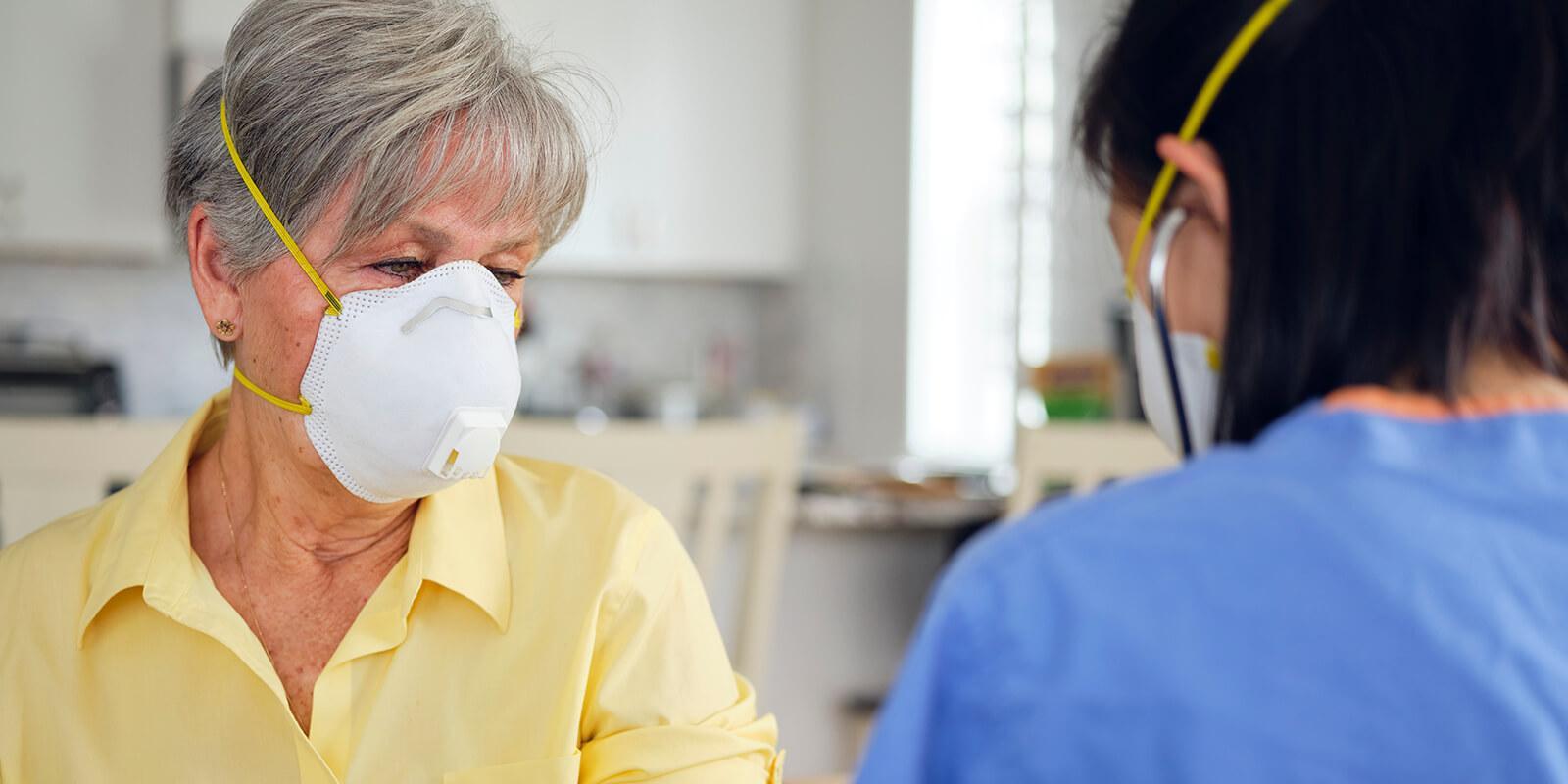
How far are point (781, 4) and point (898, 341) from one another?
1.20 m

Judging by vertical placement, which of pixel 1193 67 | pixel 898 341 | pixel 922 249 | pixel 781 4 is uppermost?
pixel 781 4

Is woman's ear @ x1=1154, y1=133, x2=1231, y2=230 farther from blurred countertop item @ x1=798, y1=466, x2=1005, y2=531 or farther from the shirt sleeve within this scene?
blurred countertop item @ x1=798, y1=466, x2=1005, y2=531

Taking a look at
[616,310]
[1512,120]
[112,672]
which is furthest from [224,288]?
[616,310]

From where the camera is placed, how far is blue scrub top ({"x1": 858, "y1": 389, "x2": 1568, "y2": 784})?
0.50 metres

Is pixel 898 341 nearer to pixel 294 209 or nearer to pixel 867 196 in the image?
pixel 867 196

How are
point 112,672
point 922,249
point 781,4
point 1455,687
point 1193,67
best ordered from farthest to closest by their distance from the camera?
point 781,4
point 922,249
point 112,672
point 1193,67
point 1455,687

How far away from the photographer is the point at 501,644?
39.0 inches

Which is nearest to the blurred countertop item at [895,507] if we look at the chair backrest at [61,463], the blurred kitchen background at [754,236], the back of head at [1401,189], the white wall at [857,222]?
the blurred kitchen background at [754,236]

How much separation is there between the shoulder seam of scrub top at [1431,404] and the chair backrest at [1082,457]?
1331mm

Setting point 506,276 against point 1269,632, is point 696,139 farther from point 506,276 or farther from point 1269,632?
point 1269,632

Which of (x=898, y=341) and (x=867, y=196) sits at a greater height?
(x=867, y=196)

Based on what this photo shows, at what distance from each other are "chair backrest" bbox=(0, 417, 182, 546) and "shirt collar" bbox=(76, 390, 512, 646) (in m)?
0.31

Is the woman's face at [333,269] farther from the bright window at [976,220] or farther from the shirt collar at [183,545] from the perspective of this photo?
the bright window at [976,220]

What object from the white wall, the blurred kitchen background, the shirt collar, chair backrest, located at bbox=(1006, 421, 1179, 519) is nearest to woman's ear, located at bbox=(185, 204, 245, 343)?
the shirt collar
